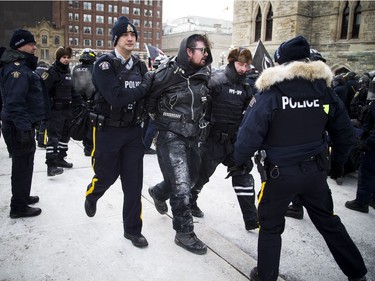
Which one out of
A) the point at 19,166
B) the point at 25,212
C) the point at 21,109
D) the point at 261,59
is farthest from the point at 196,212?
the point at 261,59

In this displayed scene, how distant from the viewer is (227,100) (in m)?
4.10

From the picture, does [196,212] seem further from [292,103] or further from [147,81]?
[292,103]

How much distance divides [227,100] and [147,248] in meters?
2.00

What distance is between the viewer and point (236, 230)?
13.3 ft

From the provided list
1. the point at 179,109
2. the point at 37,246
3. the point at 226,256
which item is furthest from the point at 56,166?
the point at 226,256

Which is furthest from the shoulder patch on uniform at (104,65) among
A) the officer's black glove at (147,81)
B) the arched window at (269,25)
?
the arched window at (269,25)

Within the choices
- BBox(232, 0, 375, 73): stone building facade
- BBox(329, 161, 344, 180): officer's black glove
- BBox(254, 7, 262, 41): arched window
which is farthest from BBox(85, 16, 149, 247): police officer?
BBox(254, 7, 262, 41): arched window

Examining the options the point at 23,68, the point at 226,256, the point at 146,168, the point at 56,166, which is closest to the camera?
the point at 226,256

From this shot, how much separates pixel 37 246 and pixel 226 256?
6.50ft

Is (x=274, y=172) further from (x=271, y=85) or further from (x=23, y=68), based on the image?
(x=23, y=68)

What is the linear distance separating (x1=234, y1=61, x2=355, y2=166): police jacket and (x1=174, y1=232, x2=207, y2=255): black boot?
1237mm

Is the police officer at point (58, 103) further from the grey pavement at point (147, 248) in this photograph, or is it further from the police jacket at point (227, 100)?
the police jacket at point (227, 100)

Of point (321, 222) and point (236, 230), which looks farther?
point (236, 230)

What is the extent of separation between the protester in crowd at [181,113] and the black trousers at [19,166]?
1.72 m
